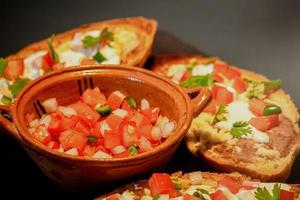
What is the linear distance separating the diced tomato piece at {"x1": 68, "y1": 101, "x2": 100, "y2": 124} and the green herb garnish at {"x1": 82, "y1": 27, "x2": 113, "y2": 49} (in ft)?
2.56

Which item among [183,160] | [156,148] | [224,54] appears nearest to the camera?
[156,148]

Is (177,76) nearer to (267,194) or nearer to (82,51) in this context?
(82,51)

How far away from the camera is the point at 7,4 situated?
4871 mm

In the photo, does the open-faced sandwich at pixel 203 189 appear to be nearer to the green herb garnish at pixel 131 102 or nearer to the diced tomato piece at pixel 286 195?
the diced tomato piece at pixel 286 195

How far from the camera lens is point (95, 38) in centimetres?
370

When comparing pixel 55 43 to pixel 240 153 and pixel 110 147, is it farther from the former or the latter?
pixel 240 153

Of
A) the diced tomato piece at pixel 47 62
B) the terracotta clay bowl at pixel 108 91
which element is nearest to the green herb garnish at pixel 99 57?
the diced tomato piece at pixel 47 62

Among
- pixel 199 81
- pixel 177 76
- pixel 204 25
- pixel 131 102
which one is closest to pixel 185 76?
pixel 177 76

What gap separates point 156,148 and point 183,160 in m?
0.67

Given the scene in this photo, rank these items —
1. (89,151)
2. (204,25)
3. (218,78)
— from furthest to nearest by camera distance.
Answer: (204,25), (218,78), (89,151)

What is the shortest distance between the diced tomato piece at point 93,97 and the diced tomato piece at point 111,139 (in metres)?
0.30

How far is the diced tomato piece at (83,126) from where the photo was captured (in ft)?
9.23

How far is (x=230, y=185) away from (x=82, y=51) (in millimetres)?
1584

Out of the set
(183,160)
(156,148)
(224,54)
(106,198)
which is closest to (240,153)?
(183,160)
